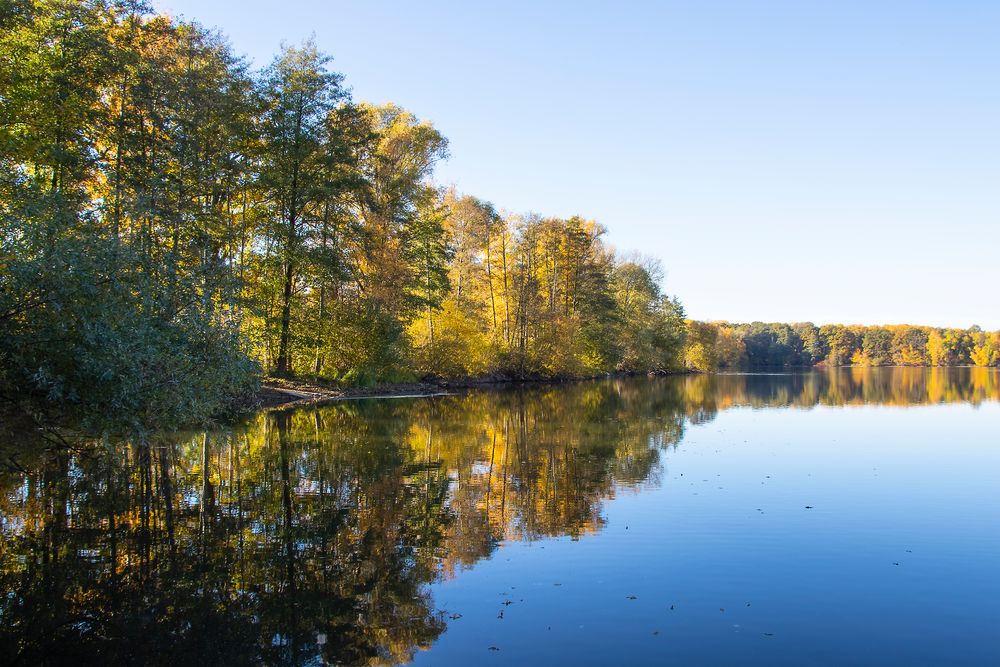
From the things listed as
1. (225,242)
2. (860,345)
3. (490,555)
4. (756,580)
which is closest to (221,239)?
(225,242)

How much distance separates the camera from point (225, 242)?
104ft

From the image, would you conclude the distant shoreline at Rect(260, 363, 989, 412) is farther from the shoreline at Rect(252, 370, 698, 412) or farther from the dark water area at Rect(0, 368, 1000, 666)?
the dark water area at Rect(0, 368, 1000, 666)

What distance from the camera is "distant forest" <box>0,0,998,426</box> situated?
10180mm

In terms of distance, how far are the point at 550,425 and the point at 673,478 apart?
10652 mm

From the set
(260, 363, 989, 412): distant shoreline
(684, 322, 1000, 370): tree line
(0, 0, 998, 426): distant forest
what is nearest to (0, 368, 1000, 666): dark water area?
(0, 0, 998, 426): distant forest

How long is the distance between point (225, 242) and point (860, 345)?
180 metres

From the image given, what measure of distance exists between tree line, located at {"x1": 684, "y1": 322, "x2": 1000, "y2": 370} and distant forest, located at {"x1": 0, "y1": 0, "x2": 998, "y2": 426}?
8669cm

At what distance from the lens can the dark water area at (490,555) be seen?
725 cm

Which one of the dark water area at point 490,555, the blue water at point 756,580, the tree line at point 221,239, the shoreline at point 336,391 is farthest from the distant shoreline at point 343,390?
the blue water at point 756,580

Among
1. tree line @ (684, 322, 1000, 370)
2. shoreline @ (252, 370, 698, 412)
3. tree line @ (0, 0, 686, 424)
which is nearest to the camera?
tree line @ (0, 0, 686, 424)

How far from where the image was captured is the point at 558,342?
61125 millimetres

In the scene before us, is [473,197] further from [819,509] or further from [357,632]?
[357,632]

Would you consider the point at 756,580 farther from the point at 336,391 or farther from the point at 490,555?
the point at 336,391

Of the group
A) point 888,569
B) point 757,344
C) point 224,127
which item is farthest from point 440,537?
point 757,344
